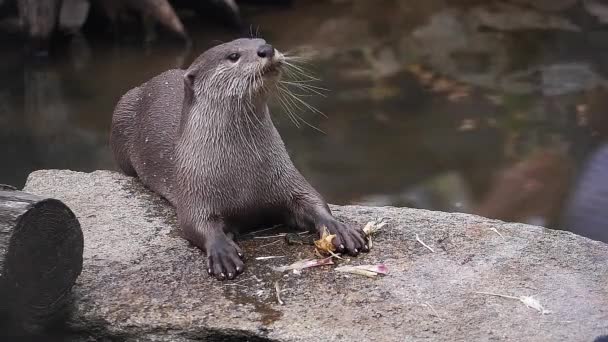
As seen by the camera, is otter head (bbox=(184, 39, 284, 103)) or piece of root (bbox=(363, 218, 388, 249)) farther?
piece of root (bbox=(363, 218, 388, 249))

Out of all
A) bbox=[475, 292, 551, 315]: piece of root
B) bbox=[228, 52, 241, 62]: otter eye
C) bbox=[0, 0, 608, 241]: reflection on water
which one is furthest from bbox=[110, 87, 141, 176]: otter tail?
bbox=[475, 292, 551, 315]: piece of root

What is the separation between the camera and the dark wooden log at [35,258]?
238 cm

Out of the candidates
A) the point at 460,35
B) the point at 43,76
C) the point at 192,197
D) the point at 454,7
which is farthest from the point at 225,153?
the point at 454,7

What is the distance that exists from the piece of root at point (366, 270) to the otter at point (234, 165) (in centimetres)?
9

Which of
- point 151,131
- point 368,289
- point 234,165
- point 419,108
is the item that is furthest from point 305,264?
point 419,108

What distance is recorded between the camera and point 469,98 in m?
5.75

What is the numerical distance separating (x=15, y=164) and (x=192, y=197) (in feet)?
7.07

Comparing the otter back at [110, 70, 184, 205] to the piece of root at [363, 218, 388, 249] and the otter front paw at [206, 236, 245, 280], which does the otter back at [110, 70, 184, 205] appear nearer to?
the otter front paw at [206, 236, 245, 280]

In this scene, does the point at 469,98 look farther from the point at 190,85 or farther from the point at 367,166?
the point at 190,85

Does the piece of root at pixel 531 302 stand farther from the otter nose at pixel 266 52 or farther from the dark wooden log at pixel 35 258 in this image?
the dark wooden log at pixel 35 258

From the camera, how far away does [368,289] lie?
105 inches

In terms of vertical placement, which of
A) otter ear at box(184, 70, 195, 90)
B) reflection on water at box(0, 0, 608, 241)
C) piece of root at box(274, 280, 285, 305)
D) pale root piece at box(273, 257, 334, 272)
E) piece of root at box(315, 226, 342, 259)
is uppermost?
otter ear at box(184, 70, 195, 90)

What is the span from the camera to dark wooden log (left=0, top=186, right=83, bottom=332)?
238 cm

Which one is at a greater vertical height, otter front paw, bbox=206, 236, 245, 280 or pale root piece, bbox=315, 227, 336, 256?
pale root piece, bbox=315, 227, 336, 256
